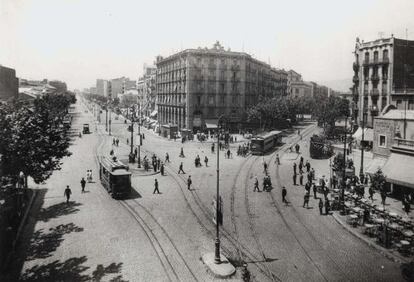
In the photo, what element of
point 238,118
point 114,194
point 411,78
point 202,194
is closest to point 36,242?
point 114,194

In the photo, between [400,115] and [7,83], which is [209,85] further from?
[400,115]

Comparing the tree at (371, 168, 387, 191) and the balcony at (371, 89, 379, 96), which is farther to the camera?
the balcony at (371, 89, 379, 96)

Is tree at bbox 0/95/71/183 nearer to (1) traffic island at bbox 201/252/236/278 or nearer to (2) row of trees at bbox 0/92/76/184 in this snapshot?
(2) row of trees at bbox 0/92/76/184

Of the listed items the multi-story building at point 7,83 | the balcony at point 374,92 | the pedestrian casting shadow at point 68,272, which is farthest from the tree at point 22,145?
the multi-story building at point 7,83

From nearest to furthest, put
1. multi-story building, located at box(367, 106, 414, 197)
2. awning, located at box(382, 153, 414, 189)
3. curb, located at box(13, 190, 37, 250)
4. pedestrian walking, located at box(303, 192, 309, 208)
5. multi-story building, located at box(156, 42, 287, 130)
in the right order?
curb, located at box(13, 190, 37, 250), pedestrian walking, located at box(303, 192, 309, 208), awning, located at box(382, 153, 414, 189), multi-story building, located at box(367, 106, 414, 197), multi-story building, located at box(156, 42, 287, 130)

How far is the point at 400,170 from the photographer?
25797 millimetres

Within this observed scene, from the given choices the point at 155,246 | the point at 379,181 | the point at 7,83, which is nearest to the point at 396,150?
the point at 379,181

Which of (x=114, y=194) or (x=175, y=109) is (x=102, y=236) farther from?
(x=175, y=109)

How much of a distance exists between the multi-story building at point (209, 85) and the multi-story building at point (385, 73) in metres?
24.7

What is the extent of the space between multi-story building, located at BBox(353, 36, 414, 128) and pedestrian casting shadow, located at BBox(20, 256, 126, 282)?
4197 centimetres

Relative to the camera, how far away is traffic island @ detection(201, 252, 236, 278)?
47.1 feet

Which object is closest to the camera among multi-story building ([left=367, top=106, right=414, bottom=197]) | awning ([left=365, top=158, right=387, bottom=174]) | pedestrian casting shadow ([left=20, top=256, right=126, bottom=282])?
pedestrian casting shadow ([left=20, top=256, right=126, bottom=282])

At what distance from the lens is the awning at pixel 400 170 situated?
80.2 ft

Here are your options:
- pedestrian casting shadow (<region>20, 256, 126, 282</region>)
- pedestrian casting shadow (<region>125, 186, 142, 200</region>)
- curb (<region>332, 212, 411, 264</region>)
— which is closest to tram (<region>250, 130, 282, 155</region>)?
pedestrian casting shadow (<region>125, 186, 142, 200</region>)
